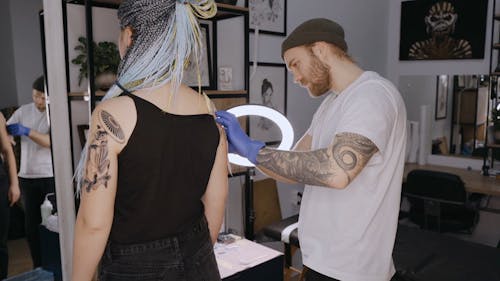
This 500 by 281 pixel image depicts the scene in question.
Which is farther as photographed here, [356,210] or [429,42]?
[429,42]

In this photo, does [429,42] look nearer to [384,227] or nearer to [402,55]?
[402,55]

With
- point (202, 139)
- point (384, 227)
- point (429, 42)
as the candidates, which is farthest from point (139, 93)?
point (429, 42)

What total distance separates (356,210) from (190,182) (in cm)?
57

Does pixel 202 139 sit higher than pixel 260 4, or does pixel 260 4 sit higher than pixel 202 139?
pixel 260 4

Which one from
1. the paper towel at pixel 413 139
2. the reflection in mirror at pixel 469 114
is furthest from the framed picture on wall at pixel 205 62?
the reflection in mirror at pixel 469 114

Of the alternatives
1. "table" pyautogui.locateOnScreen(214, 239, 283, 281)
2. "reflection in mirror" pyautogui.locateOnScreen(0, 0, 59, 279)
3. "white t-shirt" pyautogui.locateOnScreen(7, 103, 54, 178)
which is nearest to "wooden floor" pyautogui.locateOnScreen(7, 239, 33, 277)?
"reflection in mirror" pyautogui.locateOnScreen(0, 0, 59, 279)

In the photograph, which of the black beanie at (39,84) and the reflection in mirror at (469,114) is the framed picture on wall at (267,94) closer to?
the black beanie at (39,84)

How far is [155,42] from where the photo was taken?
108cm

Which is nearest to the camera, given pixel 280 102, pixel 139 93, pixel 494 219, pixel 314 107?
pixel 139 93

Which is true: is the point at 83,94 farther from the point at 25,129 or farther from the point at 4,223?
the point at 4,223

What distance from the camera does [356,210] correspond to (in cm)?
138

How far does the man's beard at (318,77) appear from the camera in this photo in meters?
1.51

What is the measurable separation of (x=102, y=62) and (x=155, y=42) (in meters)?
0.96

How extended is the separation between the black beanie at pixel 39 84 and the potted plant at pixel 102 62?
0.16m
